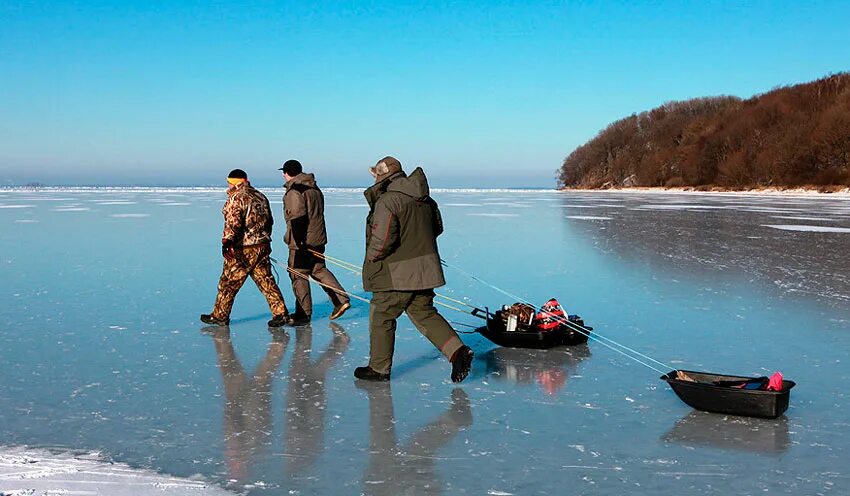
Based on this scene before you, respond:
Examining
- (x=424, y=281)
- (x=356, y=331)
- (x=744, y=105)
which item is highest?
(x=744, y=105)

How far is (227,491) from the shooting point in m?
3.13

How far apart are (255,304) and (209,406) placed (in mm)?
3848

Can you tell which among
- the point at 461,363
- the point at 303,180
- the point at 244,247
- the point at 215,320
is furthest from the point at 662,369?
the point at 215,320

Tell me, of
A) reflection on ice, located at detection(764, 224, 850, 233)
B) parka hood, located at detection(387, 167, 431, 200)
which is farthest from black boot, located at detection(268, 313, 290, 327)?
reflection on ice, located at detection(764, 224, 850, 233)

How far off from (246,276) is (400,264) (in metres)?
2.44

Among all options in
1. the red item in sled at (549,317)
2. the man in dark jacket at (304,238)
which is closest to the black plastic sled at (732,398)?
the red item in sled at (549,317)

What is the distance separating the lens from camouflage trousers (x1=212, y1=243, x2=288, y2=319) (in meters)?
6.75

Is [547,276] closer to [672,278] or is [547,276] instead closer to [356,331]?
[672,278]

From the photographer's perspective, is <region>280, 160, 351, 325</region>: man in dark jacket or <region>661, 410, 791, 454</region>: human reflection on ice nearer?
<region>661, 410, 791, 454</region>: human reflection on ice

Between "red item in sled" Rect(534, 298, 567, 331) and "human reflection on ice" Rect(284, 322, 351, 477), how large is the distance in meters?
1.70

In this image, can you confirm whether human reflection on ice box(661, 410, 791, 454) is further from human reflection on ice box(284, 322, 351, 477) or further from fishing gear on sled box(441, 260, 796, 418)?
human reflection on ice box(284, 322, 351, 477)

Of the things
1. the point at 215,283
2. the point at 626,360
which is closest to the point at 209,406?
the point at 626,360

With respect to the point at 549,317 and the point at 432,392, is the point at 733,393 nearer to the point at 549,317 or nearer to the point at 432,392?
the point at 432,392

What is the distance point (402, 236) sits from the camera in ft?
15.8
